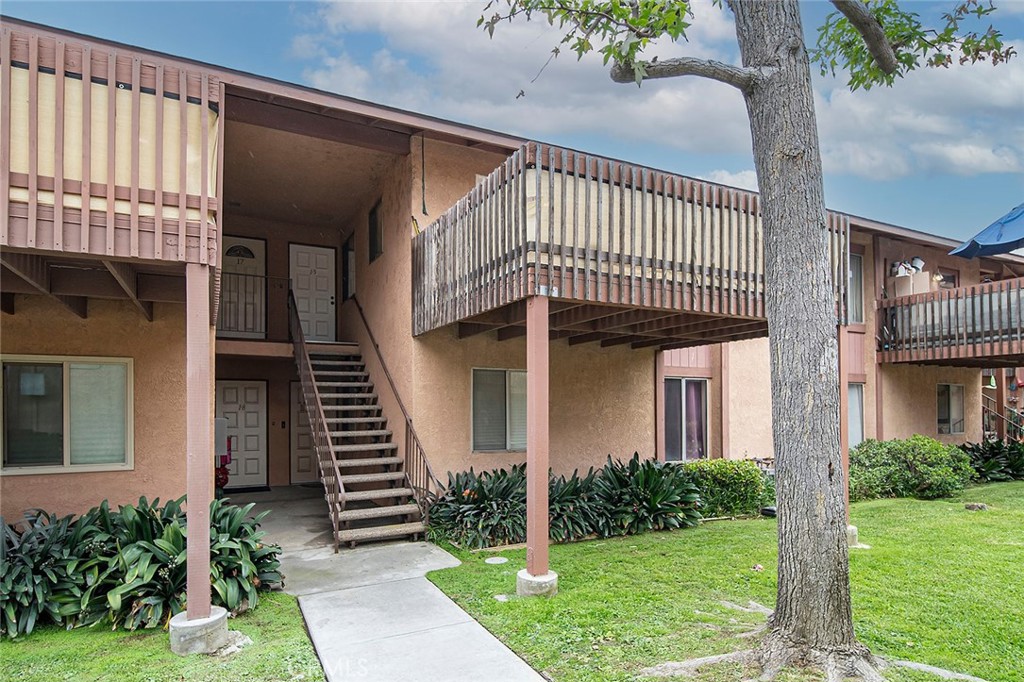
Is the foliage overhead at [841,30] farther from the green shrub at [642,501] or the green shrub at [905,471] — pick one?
the green shrub at [905,471]

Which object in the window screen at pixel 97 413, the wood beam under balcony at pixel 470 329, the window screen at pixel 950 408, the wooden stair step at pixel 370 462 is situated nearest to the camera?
the window screen at pixel 97 413

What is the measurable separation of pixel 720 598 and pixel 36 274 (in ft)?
22.5

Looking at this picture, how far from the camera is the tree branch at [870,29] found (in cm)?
452

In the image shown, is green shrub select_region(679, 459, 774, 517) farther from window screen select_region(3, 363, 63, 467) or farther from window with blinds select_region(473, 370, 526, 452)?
window screen select_region(3, 363, 63, 467)

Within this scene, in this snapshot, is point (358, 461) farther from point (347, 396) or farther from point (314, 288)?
point (314, 288)

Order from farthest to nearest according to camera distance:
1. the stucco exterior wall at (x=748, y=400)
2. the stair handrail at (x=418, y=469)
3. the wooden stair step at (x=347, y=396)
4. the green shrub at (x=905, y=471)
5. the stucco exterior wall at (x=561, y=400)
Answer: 1. the stucco exterior wall at (x=748, y=400)
2. the green shrub at (x=905, y=471)
3. the wooden stair step at (x=347, y=396)
4. the stucco exterior wall at (x=561, y=400)
5. the stair handrail at (x=418, y=469)

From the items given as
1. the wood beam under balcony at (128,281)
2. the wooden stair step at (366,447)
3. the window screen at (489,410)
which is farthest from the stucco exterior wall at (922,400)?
the wood beam under balcony at (128,281)

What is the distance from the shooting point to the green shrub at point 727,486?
9.78m

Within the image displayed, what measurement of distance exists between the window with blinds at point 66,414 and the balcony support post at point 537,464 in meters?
4.84

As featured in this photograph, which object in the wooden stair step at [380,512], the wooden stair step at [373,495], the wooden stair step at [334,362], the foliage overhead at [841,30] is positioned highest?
the foliage overhead at [841,30]

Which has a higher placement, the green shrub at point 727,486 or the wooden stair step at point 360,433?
the wooden stair step at point 360,433

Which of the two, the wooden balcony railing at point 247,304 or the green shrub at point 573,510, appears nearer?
the green shrub at point 573,510

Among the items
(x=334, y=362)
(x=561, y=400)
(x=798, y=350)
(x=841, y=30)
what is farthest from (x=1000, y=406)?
(x=334, y=362)

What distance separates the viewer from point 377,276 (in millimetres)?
10570
